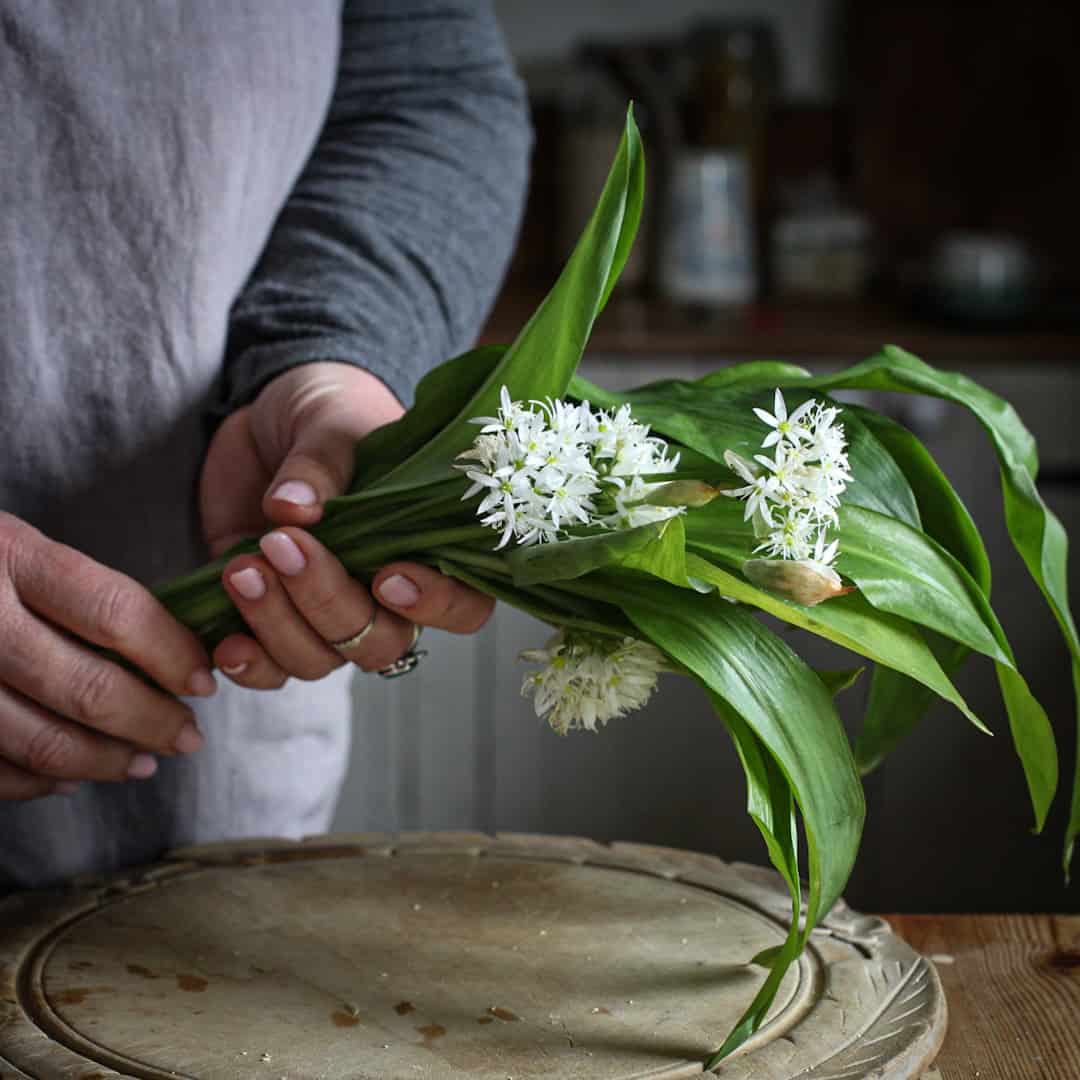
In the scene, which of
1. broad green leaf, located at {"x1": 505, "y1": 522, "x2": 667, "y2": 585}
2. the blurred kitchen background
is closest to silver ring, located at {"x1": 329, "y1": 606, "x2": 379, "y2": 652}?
broad green leaf, located at {"x1": 505, "y1": 522, "x2": 667, "y2": 585}

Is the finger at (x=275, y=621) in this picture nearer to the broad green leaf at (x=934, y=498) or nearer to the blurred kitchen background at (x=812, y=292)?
the broad green leaf at (x=934, y=498)

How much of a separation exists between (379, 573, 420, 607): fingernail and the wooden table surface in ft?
0.91

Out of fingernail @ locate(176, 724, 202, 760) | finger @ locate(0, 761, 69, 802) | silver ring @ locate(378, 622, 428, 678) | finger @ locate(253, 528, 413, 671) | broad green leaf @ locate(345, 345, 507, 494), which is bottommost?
finger @ locate(0, 761, 69, 802)

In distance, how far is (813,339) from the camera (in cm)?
168

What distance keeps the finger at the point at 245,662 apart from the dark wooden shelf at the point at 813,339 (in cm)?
106

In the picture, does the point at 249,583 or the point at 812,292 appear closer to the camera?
the point at 249,583

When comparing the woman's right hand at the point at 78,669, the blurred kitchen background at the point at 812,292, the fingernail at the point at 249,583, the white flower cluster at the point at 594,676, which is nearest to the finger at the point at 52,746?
the woman's right hand at the point at 78,669

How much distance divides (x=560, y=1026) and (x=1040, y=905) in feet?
4.64

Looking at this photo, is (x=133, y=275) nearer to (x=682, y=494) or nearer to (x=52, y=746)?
(x=52, y=746)

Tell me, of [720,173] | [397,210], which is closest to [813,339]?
[720,173]

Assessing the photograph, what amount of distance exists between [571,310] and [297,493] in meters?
0.16

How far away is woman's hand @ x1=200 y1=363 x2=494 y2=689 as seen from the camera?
0.62m

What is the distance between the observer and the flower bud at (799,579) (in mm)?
489

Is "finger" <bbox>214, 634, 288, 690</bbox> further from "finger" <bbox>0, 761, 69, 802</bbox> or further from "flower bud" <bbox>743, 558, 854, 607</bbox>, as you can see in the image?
"flower bud" <bbox>743, 558, 854, 607</bbox>
